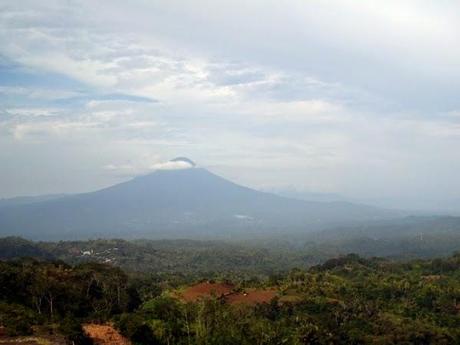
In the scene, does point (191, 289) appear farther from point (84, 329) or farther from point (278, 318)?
point (84, 329)

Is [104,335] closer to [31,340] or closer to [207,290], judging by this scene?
[31,340]

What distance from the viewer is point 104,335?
25.2m

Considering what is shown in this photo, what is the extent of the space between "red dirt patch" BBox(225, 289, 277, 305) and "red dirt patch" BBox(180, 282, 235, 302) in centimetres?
81

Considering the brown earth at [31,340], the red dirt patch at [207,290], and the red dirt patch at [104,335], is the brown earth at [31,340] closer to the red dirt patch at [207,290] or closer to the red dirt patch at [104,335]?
the red dirt patch at [104,335]

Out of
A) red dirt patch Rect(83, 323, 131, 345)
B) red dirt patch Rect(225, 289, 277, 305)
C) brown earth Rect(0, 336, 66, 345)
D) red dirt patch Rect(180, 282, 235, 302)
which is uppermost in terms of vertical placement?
brown earth Rect(0, 336, 66, 345)

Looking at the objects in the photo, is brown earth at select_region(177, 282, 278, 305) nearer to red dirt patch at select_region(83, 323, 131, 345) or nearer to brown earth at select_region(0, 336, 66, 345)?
red dirt patch at select_region(83, 323, 131, 345)

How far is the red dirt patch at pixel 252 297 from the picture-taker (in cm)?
4245

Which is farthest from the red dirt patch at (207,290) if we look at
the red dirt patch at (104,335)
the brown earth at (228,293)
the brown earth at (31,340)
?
the brown earth at (31,340)

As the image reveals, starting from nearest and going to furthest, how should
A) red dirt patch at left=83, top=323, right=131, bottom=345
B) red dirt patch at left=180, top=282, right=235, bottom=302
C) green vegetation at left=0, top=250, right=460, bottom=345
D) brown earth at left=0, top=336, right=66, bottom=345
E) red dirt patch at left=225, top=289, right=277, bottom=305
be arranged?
brown earth at left=0, top=336, right=66, bottom=345 < red dirt patch at left=83, top=323, right=131, bottom=345 < green vegetation at left=0, top=250, right=460, bottom=345 < red dirt patch at left=225, top=289, right=277, bottom=305 < red dirt patch at left=180, top=282, right=235, bottom=302

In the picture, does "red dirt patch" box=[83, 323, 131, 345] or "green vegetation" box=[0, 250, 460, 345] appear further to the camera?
"green vegetation" box=[0, 250, 460, 345]

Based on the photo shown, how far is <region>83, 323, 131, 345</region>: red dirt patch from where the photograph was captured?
24341 millimetres

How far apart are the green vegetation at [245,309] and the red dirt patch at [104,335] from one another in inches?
19.7

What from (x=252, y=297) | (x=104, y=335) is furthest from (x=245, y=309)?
(x=104, y=335)

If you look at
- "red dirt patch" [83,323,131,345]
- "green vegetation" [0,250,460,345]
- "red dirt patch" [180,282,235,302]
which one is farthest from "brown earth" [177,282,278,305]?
"red dirt patch" [83,323,131,345]
